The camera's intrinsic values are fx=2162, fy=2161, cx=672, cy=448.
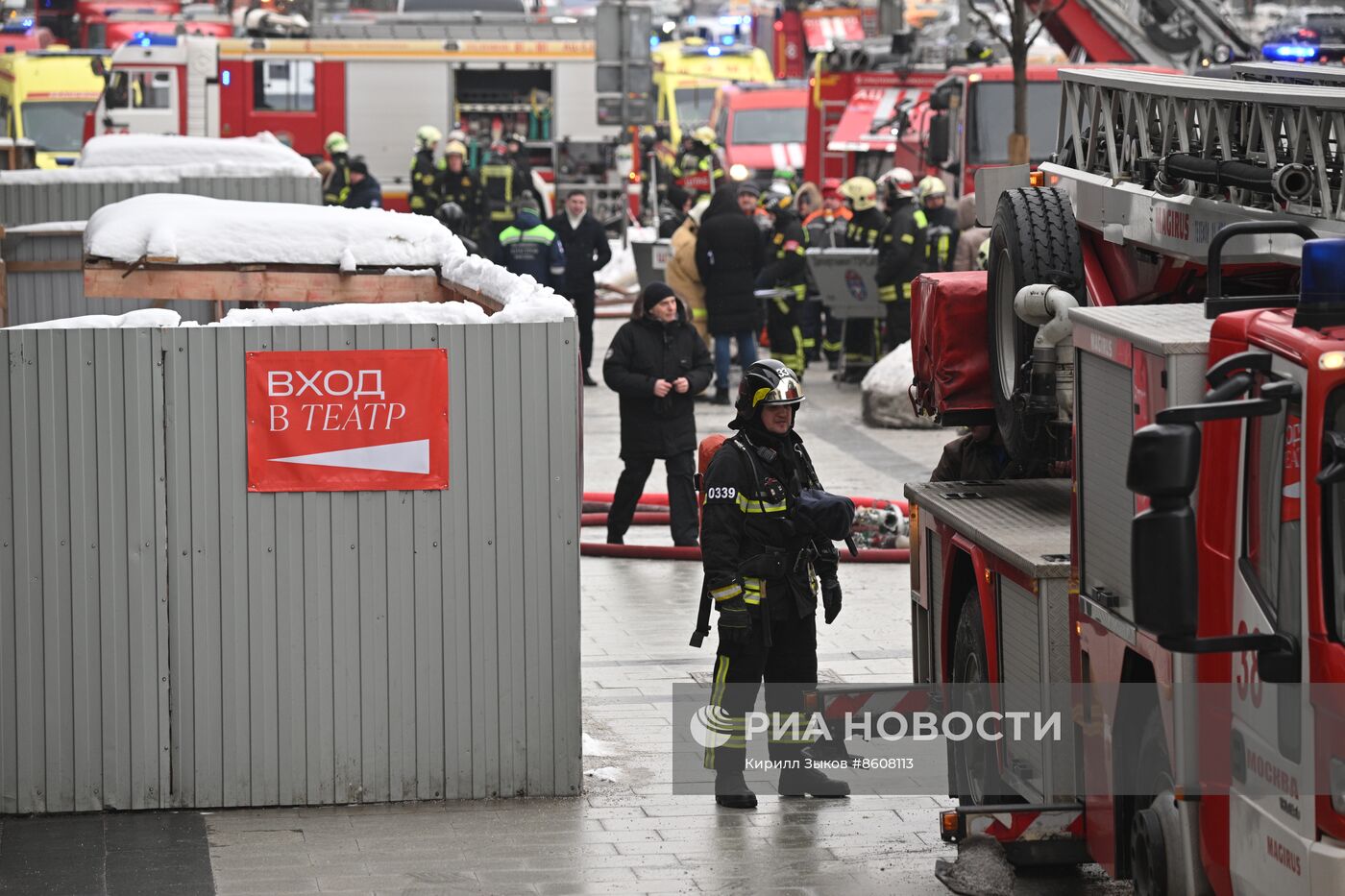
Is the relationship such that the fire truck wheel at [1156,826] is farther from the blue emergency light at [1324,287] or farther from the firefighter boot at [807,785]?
the firefighter boot at [807,785]

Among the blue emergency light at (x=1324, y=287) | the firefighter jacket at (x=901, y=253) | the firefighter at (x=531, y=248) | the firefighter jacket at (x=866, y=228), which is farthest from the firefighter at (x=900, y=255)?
the blue emergency light at (x=1324, y=287)

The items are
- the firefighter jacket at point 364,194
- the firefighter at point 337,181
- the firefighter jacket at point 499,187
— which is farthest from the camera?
the firefighter at point 337,181

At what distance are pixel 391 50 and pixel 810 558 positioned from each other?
25827 millimetres

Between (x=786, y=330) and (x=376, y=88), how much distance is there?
14805 mm

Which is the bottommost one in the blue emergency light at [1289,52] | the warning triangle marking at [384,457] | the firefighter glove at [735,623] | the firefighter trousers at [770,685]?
the firefighter trousers at [770,685]

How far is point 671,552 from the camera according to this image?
1288 centimetres

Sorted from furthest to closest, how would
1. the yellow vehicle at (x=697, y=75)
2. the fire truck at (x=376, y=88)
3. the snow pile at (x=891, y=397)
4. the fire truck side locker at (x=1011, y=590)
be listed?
the yellow vehicle at (x=697, y=75)
the fire truck at (x=376, y=88)
the snow pile at (x=891, y=397)
the fire truck side locker at (x=1011, y=590)

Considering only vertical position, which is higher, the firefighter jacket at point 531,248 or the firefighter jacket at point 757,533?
the firefighter jacket at point 531,248

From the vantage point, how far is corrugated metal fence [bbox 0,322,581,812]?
7.70m

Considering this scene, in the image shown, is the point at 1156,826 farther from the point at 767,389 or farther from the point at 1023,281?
the point at 767,389

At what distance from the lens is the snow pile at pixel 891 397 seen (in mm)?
17797

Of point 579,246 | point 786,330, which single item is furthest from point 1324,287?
point 579,246

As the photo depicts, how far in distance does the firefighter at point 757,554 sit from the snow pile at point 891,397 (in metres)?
9.63

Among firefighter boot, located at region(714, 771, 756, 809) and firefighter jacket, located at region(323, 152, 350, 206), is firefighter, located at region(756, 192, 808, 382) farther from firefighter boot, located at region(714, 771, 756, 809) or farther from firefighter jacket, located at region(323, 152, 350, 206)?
firefighter boot, located at region(714, 771, 756, 809)
